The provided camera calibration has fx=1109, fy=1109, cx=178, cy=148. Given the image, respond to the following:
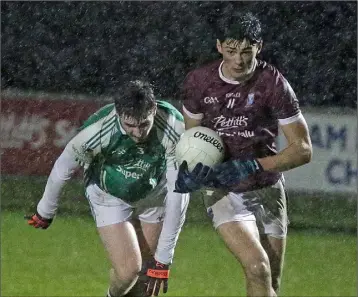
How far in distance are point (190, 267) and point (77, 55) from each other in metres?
3.61

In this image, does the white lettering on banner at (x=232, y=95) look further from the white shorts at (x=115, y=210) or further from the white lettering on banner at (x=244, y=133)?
the white shorts at (x=115, y=210)

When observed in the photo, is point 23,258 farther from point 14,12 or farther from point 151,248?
point 14,12

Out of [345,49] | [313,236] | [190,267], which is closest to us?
[190,267]

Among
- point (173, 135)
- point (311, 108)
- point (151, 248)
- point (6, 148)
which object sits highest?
point (173, 135)

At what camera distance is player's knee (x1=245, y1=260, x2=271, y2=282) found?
5.42m

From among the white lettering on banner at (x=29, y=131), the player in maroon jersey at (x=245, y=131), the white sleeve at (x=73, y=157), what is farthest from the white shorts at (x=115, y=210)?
the white lettering on banner at (x=29, y=131)

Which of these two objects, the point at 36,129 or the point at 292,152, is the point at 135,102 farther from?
the point at 36,129

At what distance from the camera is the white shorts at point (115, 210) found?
5.96m

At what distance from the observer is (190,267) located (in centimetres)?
796

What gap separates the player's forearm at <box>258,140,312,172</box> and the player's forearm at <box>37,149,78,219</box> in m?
0.98

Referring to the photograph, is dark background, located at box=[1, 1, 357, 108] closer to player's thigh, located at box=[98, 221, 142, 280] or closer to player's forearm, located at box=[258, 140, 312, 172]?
player's thigh, located at box=[98, 221, 142, 280]

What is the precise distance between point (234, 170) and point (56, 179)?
0.94 metres

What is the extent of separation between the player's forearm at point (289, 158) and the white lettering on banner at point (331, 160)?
3.99 meters

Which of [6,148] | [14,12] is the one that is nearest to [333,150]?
[6,148]
